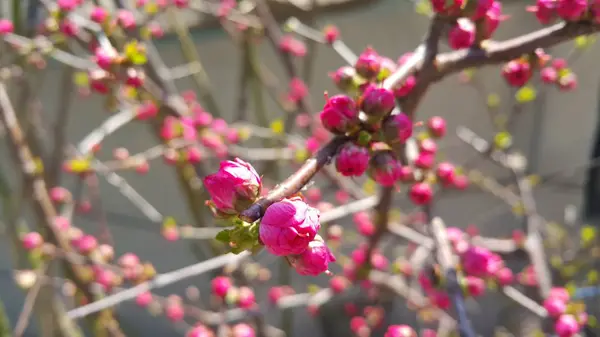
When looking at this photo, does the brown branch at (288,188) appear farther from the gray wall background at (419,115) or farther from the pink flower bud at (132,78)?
the gray wall background at (419,115)

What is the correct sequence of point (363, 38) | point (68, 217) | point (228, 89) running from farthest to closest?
point (228, 89) → point (363, 38) → point (68, 217)

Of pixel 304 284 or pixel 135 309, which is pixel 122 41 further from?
pixel 135 309

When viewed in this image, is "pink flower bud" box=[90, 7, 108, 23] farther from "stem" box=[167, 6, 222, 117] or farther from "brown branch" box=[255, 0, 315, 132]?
"stem" box=[167, 6, 222, 117]

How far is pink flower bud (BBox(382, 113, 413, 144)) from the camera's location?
0.53 m

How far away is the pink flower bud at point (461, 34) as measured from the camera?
25.6 inches

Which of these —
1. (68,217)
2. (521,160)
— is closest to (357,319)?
(521,160)

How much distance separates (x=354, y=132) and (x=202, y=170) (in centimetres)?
96

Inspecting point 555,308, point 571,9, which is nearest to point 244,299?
point 555,308

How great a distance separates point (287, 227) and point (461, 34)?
1.30 ft

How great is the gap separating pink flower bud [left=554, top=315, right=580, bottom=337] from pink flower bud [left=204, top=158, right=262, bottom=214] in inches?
27.5

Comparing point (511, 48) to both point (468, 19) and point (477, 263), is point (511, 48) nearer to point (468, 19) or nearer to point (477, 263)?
point (468, 19)

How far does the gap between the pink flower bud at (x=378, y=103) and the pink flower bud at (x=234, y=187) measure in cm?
15

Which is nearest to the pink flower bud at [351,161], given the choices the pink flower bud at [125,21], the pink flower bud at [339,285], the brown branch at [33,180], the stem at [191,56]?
the pink flower bud at [125,21]

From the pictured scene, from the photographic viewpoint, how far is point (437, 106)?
186cm
